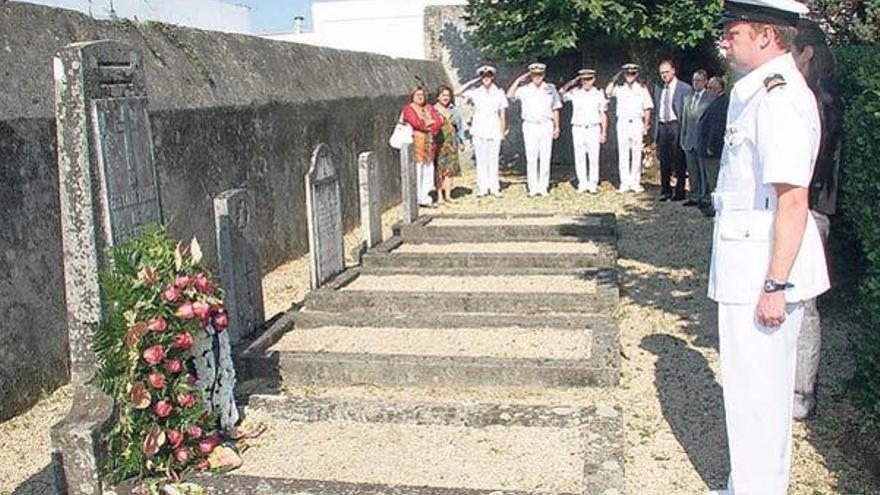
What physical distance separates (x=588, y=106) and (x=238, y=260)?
851 centimetres

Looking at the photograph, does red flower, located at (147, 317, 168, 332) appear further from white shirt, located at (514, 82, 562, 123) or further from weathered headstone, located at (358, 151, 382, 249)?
white shirt, located at (514, 82, 562, 123)

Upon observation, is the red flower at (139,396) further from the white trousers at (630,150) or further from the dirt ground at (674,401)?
the white trousers at (630,150)

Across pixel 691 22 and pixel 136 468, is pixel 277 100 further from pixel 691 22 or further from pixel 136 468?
pixel 691 22

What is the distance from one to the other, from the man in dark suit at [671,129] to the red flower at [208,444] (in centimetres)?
899

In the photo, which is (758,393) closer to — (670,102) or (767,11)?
(767,11)

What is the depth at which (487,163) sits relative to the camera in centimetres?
1407

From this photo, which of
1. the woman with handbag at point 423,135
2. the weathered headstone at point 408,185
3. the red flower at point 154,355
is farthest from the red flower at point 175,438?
the woman with handbag at point 423,135

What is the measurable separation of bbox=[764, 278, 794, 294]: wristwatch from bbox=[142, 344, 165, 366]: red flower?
9.19ft

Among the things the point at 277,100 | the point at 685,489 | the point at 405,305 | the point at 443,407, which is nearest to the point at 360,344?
the point at 405,305

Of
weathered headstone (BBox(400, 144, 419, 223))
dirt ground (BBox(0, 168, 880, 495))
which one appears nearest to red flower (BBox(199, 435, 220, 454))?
dirt ground (BBox(0, 168, 880, 495))

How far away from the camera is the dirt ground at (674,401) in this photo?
4.29 metres

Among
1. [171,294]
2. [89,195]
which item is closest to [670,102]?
[171,294]

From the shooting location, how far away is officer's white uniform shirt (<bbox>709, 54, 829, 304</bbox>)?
11.3 feet

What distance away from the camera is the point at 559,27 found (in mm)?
14562
